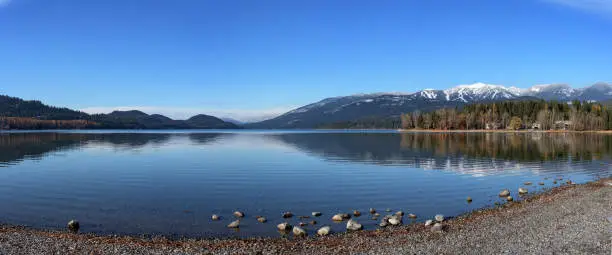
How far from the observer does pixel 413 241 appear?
1942cm

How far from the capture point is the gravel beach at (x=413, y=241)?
17797 millimetres

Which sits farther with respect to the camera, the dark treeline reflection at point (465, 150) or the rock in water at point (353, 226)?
the dark treeline reflection at point (465, 150)

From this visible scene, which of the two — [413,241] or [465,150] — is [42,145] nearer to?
[465,150]

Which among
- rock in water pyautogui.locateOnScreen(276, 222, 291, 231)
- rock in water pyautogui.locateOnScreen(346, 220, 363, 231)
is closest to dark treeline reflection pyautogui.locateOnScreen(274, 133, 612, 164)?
rock in water pyautogui.locateOnScreen(346, 220, 363, 231)

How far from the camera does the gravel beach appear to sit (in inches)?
701

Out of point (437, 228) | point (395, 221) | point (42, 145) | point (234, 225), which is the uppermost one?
point (42, 145)

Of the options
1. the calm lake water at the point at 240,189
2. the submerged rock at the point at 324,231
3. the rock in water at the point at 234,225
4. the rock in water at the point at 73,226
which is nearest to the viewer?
the submerged rock at the point at 324,231

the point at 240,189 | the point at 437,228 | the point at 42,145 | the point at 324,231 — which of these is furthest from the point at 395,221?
the point at 42,145

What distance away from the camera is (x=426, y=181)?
41.3 metres

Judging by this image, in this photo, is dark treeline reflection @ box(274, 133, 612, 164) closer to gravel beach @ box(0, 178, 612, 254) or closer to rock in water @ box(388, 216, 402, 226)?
rock in water @ box(388, 216, 402, 226)

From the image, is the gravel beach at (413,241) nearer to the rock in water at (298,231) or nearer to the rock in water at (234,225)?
the rock in water at (298,231)

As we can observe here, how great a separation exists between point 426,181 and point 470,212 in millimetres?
13873

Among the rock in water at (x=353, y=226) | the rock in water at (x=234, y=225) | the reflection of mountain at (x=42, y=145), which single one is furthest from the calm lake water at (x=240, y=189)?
the reflection of mountain at (x=42, y=145)

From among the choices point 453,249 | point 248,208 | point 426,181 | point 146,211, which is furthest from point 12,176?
point 453,249
